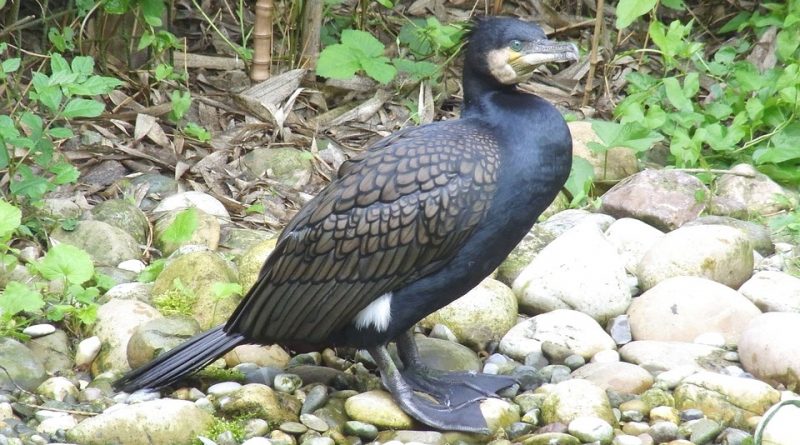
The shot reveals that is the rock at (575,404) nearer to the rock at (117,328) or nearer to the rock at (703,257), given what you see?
the rock at (703,257)

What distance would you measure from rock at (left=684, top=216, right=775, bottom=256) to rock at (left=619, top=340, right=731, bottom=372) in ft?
3.80

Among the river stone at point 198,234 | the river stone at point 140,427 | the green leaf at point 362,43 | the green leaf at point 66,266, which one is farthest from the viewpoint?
the green leaf at point 362,43

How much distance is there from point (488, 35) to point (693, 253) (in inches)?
58.8

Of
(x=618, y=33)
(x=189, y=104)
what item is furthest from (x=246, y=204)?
(x=618, y=33)

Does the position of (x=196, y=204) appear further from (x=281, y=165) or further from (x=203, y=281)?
(x=203, y=281)

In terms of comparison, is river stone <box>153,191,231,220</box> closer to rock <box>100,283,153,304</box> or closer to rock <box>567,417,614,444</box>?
rock <box>100,283,153,304</box>

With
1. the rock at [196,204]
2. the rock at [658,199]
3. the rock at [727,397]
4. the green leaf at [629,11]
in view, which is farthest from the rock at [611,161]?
the rock at [727,397]

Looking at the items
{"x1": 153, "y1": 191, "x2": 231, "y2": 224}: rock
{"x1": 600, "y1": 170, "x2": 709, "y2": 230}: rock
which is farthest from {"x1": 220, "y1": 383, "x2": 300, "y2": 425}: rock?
{"x1": 600, "y1": 170, "x2": 709, "y2": 230}: rock

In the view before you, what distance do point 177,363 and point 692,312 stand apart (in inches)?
78.5

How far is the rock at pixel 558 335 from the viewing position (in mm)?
4727

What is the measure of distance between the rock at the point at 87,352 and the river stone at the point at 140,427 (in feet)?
2.30

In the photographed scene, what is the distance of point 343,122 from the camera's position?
7.12 metres

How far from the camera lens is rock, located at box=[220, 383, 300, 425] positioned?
412 cm

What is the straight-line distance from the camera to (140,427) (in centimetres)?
390
